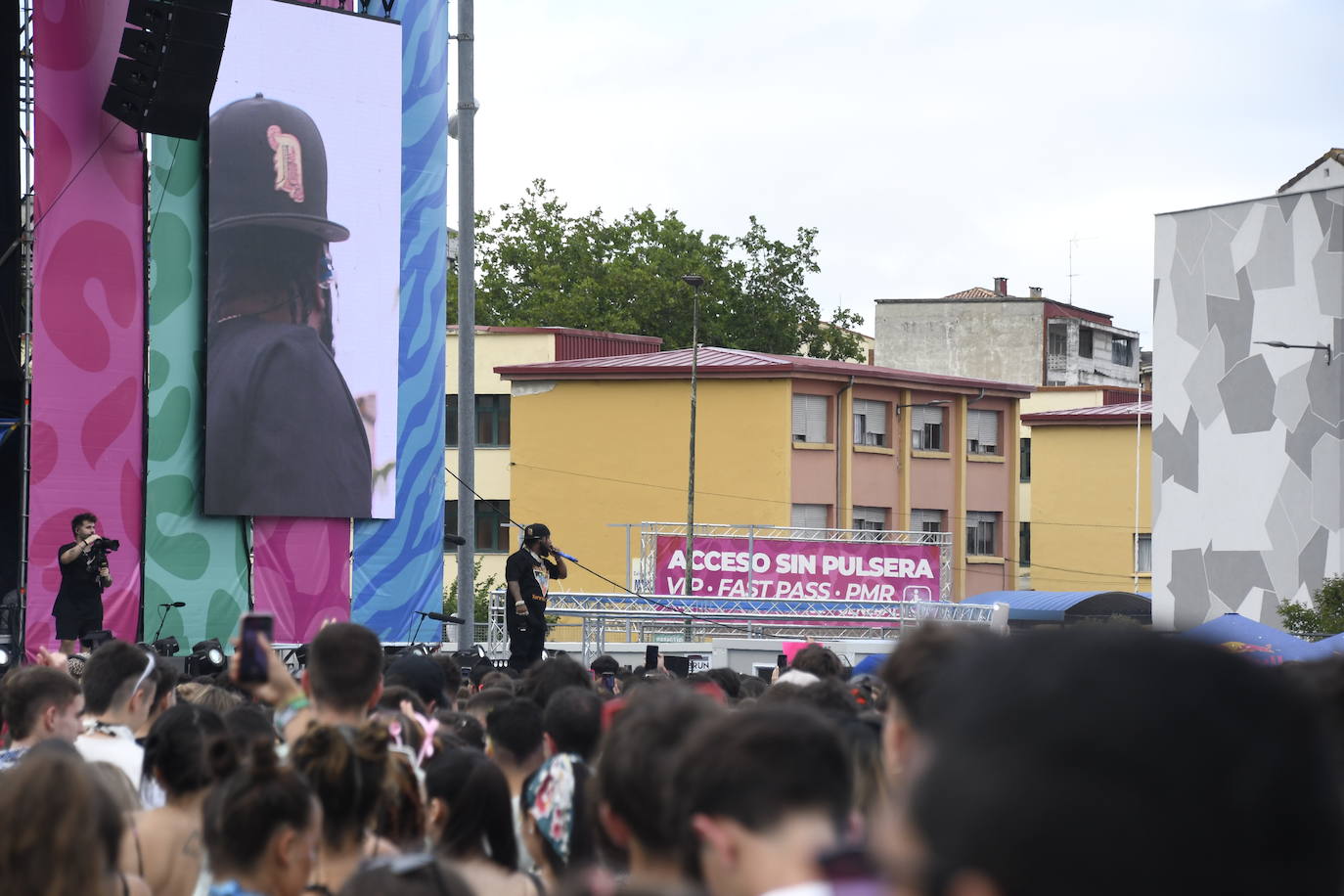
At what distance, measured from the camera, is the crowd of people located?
1037mm

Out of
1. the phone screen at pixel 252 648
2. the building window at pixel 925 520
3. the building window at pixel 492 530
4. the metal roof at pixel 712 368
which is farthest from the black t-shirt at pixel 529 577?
the building window at pixel 492 530

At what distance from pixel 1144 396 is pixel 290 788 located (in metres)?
56.8

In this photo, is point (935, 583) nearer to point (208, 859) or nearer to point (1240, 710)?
point (208, 859)

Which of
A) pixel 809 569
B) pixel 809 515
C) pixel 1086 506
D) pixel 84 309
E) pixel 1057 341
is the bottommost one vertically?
pixel 809 569

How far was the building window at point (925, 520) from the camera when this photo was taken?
4531 centimetres

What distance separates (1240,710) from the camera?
3.47 feet

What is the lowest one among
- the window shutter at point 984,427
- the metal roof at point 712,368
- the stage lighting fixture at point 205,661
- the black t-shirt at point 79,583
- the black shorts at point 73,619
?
the stage lighting fixture at point 205,661

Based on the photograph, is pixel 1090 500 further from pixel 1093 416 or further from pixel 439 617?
pixel 439 617

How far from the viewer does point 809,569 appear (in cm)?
2948

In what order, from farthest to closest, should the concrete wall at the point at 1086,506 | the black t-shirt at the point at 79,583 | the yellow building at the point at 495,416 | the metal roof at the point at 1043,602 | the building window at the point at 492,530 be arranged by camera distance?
the concrete wall at the point at 1086,506, the yellow building at the point at 495,416, the building window at the point at 492,530, the metal roof at the point at 1043,602, the black t-shirt at the point at 79,583

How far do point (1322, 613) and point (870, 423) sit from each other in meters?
22.6

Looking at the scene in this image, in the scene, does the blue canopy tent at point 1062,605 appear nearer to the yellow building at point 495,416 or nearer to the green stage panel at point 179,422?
the yellow building at point 495,416

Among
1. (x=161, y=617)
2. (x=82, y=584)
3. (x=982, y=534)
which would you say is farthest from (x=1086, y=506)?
(x=82, y=584)

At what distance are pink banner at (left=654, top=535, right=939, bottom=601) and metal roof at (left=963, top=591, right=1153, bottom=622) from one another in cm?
1122
